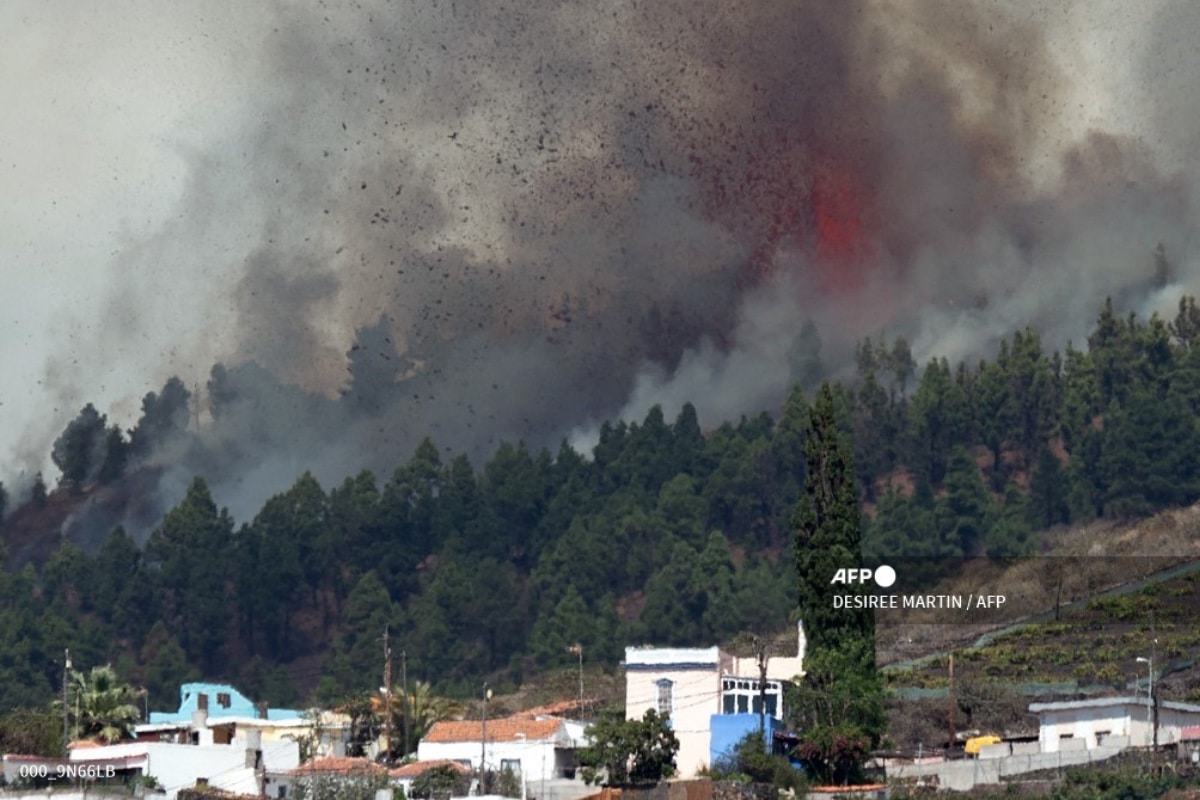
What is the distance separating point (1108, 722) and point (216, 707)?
170ft

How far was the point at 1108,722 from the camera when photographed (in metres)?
95.2

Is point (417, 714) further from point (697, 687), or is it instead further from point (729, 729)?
point (729, 729)

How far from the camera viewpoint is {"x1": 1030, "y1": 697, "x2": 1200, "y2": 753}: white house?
94.3 m

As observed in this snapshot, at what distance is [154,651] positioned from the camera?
18800cm

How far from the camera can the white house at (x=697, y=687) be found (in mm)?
100875

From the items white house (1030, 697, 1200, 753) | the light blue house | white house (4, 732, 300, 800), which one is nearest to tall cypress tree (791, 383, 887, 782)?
white house (1030, 697, 1200, 753)

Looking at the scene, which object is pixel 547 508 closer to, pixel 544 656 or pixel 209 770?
pixel 544 656

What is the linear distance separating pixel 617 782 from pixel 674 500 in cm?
10129

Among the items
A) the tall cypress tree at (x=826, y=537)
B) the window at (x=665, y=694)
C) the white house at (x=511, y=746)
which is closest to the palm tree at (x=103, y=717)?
the white house at (x=511, y=746)

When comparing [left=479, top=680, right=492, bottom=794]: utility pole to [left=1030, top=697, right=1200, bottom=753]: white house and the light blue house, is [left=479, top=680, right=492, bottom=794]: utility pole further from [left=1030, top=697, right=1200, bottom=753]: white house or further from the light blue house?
the light blue house

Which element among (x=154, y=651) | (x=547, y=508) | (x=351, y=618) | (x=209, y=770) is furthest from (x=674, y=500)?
(x=209, y=770)

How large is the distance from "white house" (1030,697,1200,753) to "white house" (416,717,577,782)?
703 inches

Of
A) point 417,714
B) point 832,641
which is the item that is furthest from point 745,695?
point 417,714

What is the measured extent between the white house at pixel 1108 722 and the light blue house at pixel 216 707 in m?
40.6
